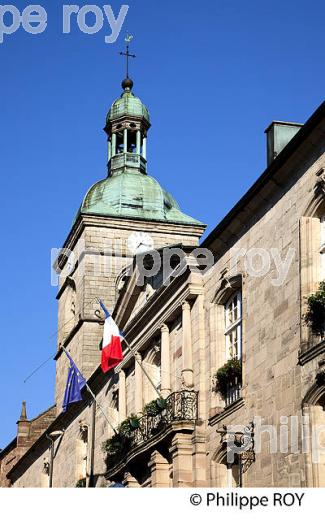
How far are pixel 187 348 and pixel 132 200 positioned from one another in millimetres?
22199

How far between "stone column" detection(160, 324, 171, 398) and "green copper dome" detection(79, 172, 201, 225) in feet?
61.8

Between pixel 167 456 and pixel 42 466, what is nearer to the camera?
pixel 167 456

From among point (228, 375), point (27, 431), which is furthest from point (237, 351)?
point (27, 431)

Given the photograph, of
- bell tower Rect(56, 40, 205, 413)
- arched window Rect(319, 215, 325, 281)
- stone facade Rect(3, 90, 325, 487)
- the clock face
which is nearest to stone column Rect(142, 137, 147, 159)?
bell tower Rect(56, 40, 205, 413)

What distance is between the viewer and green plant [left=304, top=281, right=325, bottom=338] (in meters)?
23.0

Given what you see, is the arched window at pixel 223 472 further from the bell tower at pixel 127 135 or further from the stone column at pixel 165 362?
the bell tower at pixel 127 135

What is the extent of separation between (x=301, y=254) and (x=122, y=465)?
515 inches

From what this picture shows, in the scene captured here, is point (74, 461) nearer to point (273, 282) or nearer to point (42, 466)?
point (42, 466)

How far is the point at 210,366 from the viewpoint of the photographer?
1164 inches

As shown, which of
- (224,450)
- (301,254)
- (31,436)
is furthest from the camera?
(31,436)

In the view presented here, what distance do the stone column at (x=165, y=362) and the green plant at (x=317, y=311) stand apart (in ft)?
31.6

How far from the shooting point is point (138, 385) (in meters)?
35.5

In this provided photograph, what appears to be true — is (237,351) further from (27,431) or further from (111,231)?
(27,431)
